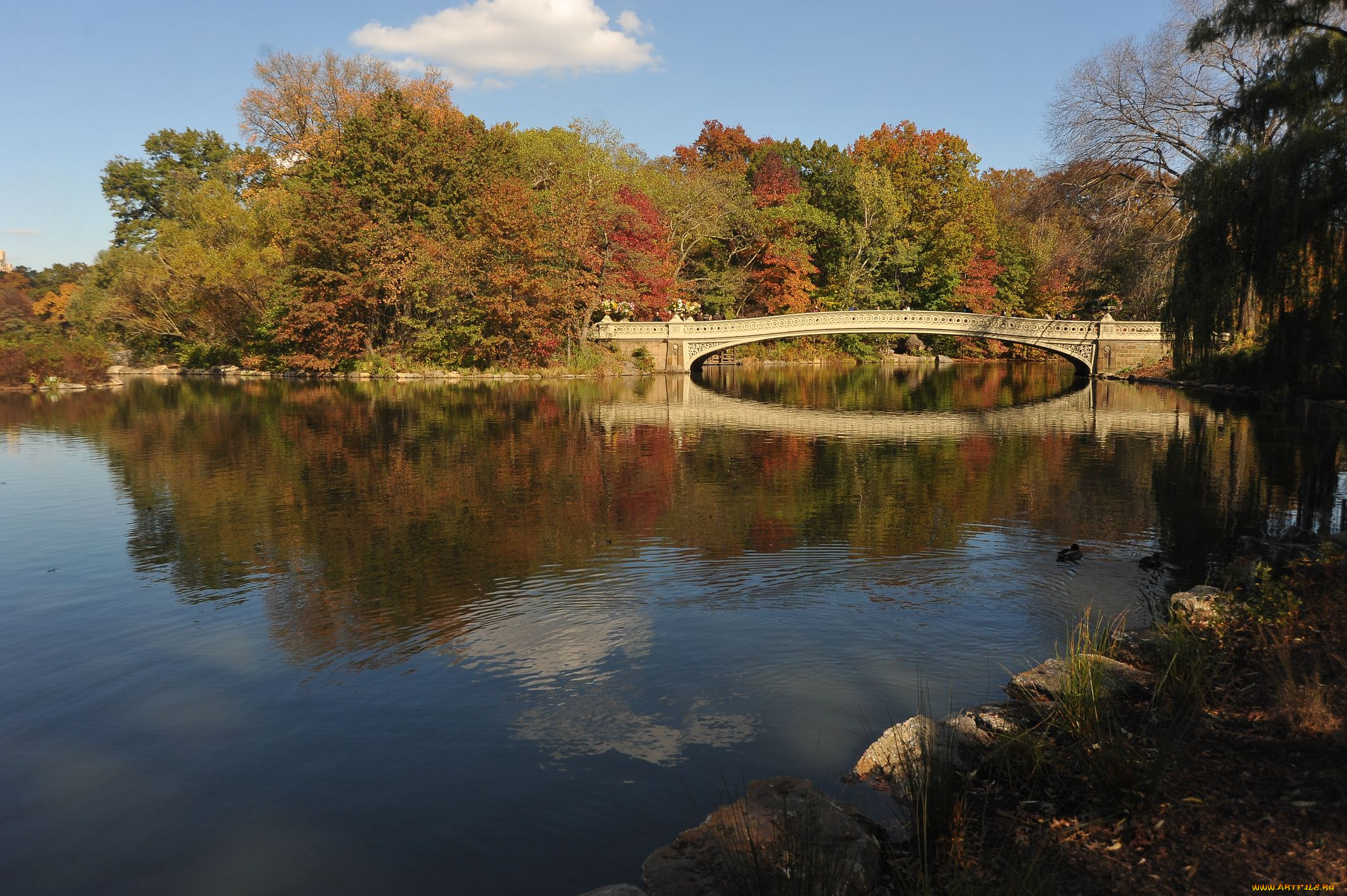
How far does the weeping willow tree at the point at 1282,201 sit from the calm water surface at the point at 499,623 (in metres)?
3.05

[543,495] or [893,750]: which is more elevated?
[543,495]

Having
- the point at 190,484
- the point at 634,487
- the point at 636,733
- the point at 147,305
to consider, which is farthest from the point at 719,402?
the point at 147,305

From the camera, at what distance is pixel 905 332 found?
50.1m

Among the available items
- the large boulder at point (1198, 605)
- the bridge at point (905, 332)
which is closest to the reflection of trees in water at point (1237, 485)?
the large boulder at point (1198, 605)

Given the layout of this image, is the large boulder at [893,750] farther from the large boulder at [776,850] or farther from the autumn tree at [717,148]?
the autumn tree at [717,148]

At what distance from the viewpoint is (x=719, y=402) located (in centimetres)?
3550

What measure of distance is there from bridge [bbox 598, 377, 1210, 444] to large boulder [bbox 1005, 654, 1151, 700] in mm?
17453

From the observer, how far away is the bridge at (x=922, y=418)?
2573 cm

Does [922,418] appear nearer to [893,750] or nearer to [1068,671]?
[1068,671]

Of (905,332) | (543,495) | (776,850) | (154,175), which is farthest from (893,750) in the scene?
(154,175)

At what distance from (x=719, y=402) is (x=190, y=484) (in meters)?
21.9

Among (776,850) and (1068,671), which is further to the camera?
(1068,671)

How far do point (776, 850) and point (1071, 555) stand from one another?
28.8ft

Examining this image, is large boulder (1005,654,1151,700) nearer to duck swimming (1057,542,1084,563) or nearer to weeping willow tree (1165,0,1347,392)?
duck swimming (1057,542,1084,563)
